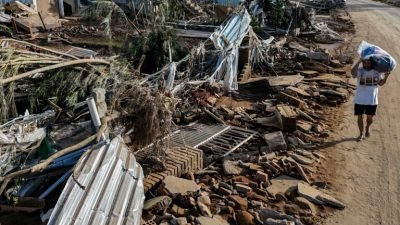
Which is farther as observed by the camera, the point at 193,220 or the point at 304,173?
the point at 304,173

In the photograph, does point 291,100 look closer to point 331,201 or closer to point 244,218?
point 331,201

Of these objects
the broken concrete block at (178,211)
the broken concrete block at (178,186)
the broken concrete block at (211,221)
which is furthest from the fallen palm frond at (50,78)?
the broken concrete block at (211,221)

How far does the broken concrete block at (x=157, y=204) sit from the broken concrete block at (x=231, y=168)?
1334 mm

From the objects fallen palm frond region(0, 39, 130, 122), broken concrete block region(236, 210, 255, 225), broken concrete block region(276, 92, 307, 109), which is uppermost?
fallen palm frond region(0, 39, 130, 122)

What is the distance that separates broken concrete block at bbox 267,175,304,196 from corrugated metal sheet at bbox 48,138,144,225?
6.06ft

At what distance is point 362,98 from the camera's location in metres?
7.50

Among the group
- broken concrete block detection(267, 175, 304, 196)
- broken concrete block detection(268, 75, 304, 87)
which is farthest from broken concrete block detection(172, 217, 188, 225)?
broken concrete block detection(268, 75, 304, 87)

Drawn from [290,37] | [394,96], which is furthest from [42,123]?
[290,37]

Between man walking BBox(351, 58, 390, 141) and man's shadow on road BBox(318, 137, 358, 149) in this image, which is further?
man's shadow on road BBox(318, 137, 358, 149)

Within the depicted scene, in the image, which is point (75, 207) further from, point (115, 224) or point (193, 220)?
point (193, 220)

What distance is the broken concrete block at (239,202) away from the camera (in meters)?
5.66

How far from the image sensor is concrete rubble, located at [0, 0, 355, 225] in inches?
205

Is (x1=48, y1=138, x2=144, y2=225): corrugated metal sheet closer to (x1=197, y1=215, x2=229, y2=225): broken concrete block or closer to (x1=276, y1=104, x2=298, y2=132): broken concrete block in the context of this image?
(x1=197, y1=215, x2=229, y2=225): broken concrete block

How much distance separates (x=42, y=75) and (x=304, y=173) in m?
4.57
